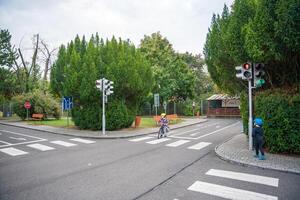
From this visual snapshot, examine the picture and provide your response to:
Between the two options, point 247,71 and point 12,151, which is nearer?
point 247,71

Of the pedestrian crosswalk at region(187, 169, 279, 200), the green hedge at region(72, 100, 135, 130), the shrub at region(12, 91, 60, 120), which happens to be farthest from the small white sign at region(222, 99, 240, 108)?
the pedestrian crosswalk at region(187, 169, 279, 200)

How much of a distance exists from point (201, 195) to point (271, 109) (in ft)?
18.5

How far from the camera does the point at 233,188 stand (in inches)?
228

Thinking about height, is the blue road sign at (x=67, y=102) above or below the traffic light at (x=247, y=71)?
below

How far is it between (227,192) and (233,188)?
0.35 meters

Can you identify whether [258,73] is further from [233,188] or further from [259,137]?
[233,188]

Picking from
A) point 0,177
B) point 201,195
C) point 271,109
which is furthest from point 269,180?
point 0,177

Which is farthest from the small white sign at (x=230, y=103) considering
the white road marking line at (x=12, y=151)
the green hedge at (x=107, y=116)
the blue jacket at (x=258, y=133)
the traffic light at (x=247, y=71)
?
the white road marking line at (x=12, y=151)

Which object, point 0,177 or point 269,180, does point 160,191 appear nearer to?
point 269,180

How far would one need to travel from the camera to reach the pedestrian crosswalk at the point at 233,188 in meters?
5.27

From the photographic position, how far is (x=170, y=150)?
35.9 ft

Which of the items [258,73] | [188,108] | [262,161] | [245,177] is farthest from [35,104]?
[245,177]

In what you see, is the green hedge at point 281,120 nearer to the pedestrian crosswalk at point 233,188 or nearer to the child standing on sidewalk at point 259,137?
the child standing on sidewalk at point 259,137

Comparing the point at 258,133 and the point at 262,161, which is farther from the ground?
the point at 258,133
